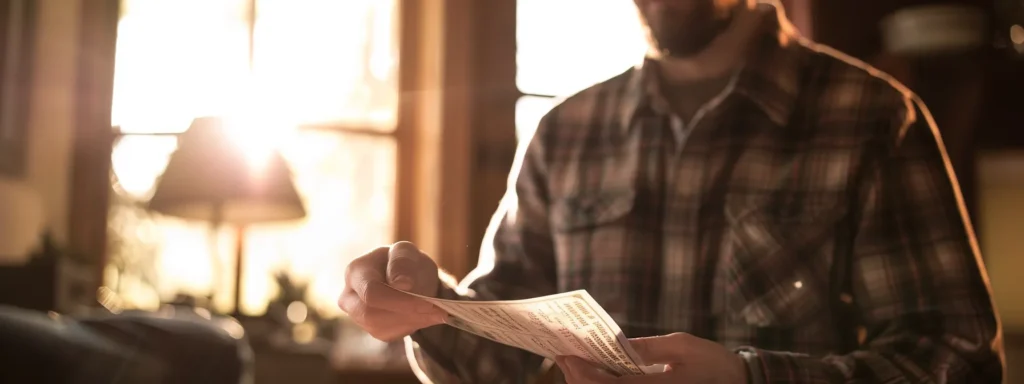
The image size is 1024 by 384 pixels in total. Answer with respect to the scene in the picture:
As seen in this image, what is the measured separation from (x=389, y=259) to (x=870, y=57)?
3.53ft

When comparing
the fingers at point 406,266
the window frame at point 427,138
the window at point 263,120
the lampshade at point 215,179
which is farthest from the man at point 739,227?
the window at point 263,120

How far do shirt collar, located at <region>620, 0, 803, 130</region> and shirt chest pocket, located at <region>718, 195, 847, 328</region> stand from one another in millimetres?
100

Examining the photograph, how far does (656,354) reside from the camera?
0.56 m

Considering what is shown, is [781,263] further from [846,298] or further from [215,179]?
[215,179]

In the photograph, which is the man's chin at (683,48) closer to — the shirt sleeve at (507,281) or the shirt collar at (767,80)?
the shirt collar at (767,80)

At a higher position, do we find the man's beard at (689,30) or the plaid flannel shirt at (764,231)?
the man's beard at (689,30)

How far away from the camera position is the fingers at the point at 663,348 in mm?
555

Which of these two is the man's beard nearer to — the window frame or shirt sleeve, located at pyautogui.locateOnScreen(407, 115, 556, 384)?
shirt sleeve, located at pyautogui.locateOnScreen(407, 115, 556, 384)

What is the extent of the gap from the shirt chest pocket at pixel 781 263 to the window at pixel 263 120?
4.10 ft

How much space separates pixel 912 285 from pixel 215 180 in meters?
1.31

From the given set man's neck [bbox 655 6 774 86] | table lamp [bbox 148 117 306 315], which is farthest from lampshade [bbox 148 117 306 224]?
man's neck [bbox 655 6 774 86]

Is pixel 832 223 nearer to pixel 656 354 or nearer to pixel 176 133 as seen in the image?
pixel 656 354

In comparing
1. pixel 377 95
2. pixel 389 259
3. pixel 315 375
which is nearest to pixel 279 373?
pixel 315 375

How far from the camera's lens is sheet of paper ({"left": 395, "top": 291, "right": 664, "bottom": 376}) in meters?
0.49
